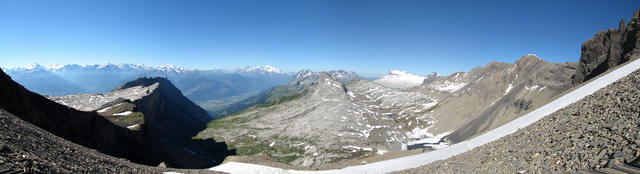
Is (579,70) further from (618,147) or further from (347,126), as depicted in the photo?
(347,126)

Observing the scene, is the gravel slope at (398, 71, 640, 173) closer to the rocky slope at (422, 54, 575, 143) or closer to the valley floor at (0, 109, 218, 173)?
the valley floor at (0, 109, 218, 173)

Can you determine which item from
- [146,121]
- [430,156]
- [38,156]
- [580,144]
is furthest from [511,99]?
[38,156]

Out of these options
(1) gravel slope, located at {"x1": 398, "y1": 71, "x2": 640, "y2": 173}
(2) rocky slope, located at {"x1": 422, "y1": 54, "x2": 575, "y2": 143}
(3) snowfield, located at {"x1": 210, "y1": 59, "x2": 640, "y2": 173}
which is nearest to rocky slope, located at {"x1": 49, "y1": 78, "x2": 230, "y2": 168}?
(3) snowfield, located at {"x1": 210, "y1": 59, "x2": 640, "y2": 173}

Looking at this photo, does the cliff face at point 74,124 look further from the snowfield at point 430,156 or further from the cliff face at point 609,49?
the cliff face at point 609,49

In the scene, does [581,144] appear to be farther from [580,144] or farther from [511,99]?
[511,99]

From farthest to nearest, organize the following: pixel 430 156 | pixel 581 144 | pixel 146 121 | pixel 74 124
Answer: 1. pixel 146 121
2. pixel 74 124
3. pixel 430 156
4. pixel 581 144

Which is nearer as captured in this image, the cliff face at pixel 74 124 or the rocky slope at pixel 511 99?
the cliff face at pixel 74 124

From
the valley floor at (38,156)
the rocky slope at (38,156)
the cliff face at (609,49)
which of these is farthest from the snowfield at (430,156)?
the rocky slope at (38,156)
